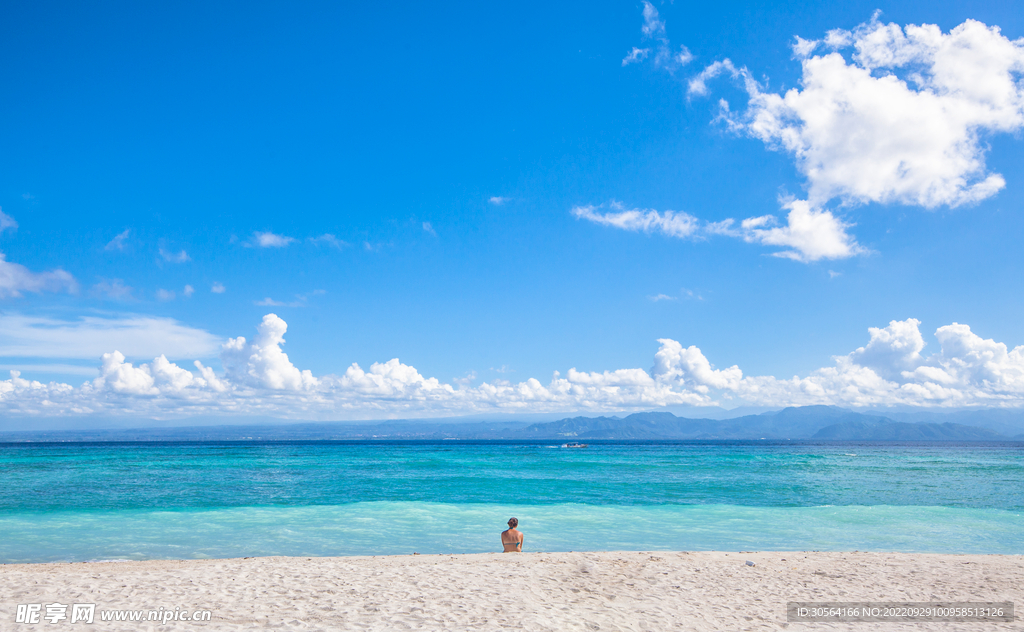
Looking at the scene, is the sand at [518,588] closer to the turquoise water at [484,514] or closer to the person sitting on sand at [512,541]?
the person sitting on sand at [512,541]

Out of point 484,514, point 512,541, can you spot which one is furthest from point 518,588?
point 484,514

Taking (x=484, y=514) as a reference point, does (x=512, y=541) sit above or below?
above

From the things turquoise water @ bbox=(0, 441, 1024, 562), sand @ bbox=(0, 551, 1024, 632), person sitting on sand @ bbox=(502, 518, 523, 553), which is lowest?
turquoise water @ bbox=(0, 441, 1024, 562)

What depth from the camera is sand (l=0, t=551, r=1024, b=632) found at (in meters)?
7.74

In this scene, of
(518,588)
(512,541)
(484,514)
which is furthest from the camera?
(484,514)

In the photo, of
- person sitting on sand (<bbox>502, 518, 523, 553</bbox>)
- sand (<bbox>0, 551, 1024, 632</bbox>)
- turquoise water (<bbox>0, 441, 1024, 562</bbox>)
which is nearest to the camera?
sand (<bbox>0, 551, 1024, 632</bbox>)

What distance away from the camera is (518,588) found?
367 inches

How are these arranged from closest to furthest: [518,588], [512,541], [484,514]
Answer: [518,588] < [512,541] < [484,514]

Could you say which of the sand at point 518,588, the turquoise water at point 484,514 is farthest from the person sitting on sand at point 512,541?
the turquoise water at point 484,514

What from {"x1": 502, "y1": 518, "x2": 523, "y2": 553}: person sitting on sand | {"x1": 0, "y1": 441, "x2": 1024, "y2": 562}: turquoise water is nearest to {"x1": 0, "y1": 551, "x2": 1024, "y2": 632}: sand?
{"x1": 502, "y1": 518, "x2": 523, "y2": 553}: person sitting on sand

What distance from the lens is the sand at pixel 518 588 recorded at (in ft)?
25.4

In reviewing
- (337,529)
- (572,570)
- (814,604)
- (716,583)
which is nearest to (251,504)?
(337,529)

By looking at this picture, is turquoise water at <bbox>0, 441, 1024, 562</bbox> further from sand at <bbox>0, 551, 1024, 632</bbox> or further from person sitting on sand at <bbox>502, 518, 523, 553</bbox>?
sand at <bbox>0, 551, 1024, 632</bbox>

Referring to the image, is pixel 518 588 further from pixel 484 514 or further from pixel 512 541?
pixel 484 514
